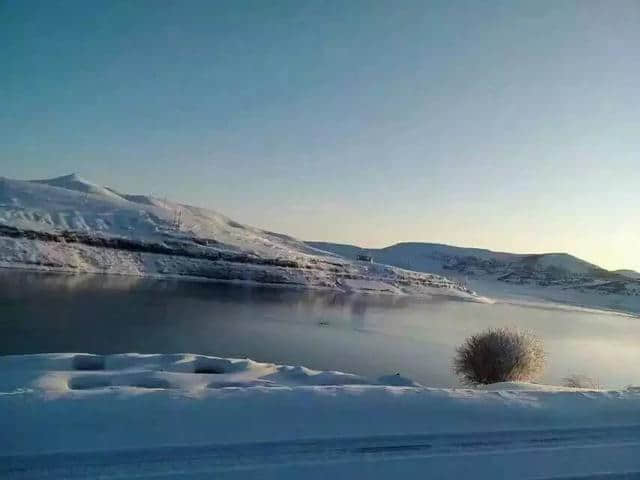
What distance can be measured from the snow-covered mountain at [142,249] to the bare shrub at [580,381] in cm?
5769

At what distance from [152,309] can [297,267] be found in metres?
54.0

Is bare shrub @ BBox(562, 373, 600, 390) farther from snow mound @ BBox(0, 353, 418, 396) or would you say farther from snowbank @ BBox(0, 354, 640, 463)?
snowbank @ BBox(0, 354, 640, 463)

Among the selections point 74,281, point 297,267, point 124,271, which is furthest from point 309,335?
point 297,267

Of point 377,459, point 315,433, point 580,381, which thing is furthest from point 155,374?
point 580,381

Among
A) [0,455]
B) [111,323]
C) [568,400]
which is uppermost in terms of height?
[568,400]

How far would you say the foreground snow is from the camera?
274 inches

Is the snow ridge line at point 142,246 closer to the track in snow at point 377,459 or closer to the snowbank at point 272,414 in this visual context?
the snowbank at point 272,414

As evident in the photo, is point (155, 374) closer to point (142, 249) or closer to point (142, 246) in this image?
point (142, 249)

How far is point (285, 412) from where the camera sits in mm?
8742

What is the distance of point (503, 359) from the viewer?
78.4 ft

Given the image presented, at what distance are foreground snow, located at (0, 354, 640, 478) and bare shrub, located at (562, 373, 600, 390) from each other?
56.9 ft

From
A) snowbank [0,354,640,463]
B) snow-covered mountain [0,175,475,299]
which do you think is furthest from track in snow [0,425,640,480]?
snow-covered mountain [0,175,475,299]

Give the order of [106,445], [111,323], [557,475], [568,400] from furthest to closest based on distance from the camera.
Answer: [111,323] → [568,400] → [557,475] → [106,445]

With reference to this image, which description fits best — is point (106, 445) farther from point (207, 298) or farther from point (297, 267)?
point (297, 267)
